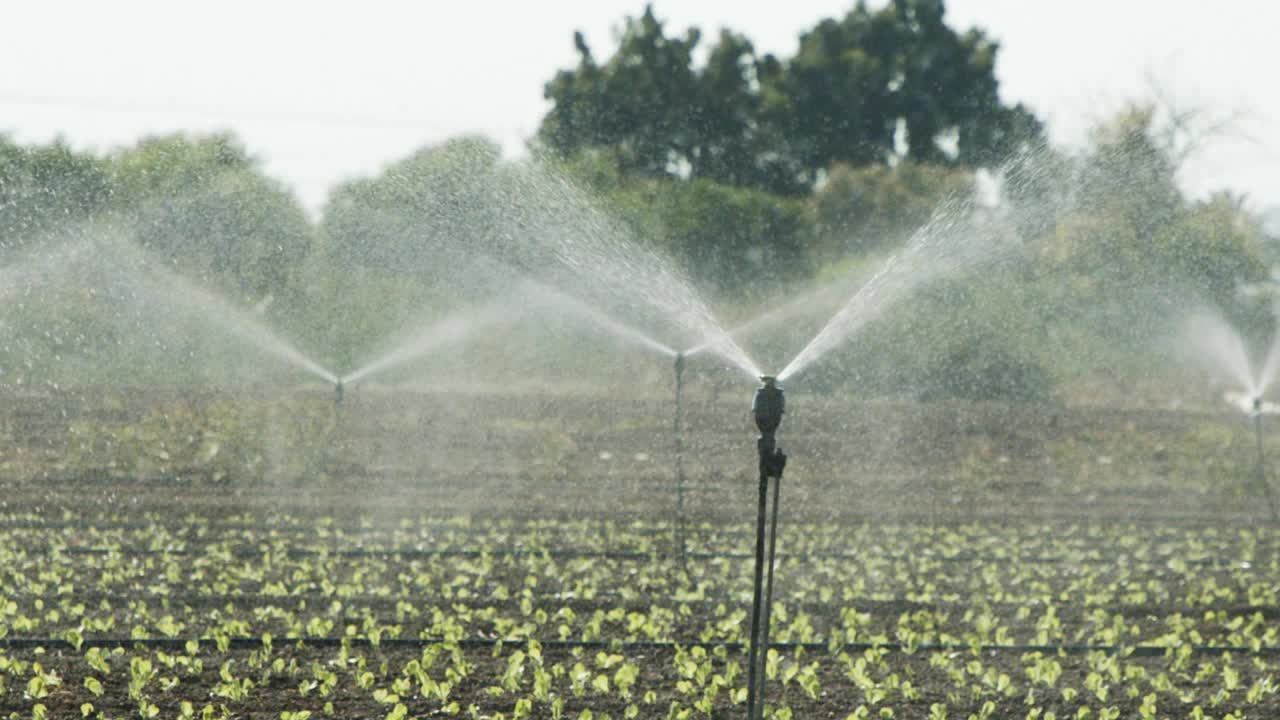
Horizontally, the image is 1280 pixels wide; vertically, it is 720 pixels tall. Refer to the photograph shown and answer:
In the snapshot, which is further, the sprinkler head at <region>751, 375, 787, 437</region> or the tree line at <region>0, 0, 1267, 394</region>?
the tree line at <region>0, 0, 1267, 394</region>

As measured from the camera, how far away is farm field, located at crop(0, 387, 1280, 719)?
6.21 m

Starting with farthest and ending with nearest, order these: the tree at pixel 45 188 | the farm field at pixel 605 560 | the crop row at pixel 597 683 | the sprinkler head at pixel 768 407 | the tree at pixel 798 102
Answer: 1. the tree at pixel 798 102
2. the tree at pixel 45 188
3. the farm field at pixel 605 560
4. the crop row at pixel 597 683
5. the sprinkler head at pixel 768 407

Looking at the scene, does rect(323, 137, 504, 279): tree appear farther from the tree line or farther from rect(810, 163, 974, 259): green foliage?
rect(810, 163, 974, 259): green foliage

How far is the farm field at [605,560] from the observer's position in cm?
621

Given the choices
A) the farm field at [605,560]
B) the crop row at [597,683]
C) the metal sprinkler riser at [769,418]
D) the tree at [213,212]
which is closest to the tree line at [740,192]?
the tree at [213,212]

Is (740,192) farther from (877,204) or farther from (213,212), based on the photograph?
(213,212)

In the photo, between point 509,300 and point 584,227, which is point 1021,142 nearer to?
point 509,300

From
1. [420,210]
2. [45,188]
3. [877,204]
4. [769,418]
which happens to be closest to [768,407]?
[769,418]

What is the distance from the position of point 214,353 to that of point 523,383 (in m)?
3.88

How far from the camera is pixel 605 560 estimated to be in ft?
31.5

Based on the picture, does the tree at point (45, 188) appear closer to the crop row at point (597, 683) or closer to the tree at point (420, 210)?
the tree at point (420, 210)

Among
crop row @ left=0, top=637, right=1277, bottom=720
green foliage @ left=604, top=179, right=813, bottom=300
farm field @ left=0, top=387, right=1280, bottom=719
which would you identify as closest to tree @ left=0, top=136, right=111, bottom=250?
farm field @ left=0, top=387, right=1280, bottom=719

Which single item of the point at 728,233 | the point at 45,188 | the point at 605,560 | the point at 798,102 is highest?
the point at 798,102

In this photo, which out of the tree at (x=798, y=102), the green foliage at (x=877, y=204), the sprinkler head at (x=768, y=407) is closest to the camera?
the sprinkler head at (x=768, y=407)
